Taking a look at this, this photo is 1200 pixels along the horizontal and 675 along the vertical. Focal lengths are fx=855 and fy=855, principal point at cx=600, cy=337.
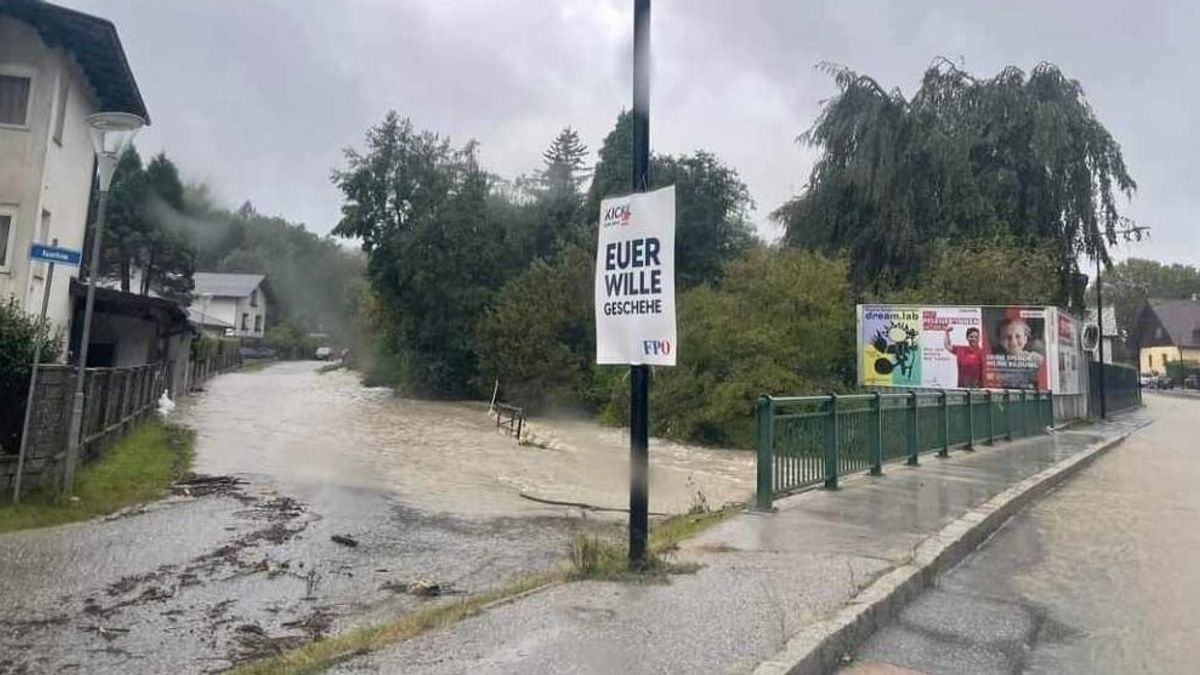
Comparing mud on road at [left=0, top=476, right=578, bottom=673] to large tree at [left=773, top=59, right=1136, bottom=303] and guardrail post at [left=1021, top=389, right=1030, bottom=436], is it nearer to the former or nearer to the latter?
guardrail post at [left=1021, top=389, right=1030, bottom=436]

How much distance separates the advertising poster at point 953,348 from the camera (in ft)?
77.8

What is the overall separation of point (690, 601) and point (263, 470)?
1083 cm

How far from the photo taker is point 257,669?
4.46 metres

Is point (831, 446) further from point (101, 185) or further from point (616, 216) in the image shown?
point (101, 185)

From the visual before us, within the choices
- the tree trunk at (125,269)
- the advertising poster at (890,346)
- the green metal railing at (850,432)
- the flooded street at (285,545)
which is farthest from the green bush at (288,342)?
the green metal railing at (850,432)

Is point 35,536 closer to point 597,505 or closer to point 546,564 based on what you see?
point 546,564

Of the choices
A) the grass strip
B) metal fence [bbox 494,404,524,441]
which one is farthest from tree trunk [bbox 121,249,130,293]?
the grass strip

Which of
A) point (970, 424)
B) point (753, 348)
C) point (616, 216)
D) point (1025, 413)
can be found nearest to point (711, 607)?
point (616, 216)

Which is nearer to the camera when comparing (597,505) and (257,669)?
(257,669)

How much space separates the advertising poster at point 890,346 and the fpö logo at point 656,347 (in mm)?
19585

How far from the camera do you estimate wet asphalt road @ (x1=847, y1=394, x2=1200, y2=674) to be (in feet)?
16.0

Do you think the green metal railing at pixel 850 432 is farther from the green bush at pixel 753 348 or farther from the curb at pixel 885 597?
the green bush at pixel 753 348

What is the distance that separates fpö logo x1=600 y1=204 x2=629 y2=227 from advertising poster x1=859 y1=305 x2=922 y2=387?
1941 centimetres

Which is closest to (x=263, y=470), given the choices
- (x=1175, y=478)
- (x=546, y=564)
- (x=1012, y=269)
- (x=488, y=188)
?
(x=546, y=564)
